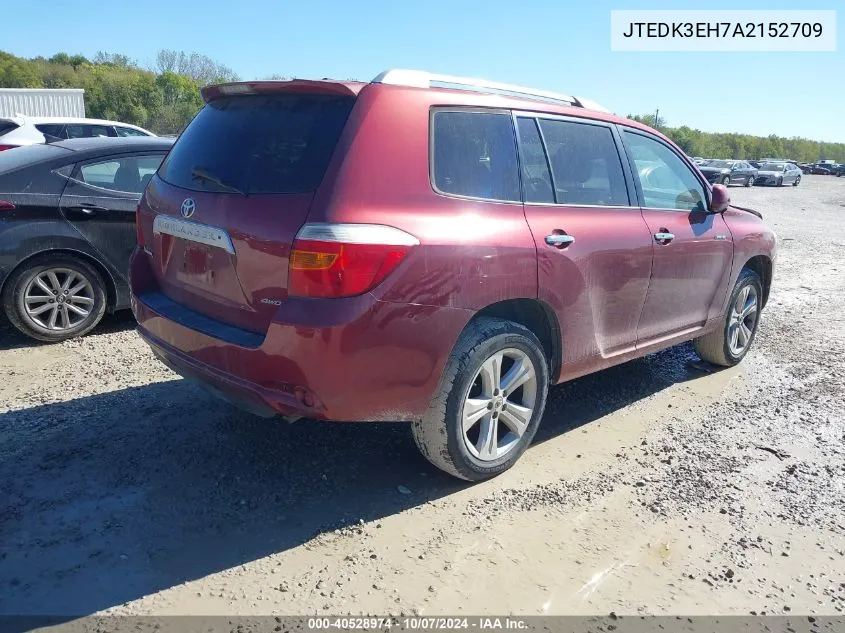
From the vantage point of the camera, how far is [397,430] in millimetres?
3982

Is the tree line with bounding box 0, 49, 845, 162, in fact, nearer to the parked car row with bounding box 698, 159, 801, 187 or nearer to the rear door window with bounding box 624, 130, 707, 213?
the parked car row with bounding box 698, 159, 801, 187

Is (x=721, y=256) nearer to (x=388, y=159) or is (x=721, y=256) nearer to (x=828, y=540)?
(x=828, y=540)

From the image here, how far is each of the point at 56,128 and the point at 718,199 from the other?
1406 cm

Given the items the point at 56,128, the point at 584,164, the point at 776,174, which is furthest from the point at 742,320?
the point at 776,174

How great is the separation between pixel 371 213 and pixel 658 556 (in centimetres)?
189

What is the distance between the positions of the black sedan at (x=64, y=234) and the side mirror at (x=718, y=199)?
4393 millimetres

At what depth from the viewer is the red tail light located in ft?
8.73

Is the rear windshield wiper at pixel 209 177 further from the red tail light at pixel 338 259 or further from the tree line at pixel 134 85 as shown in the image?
the tree line at pixel 134 85

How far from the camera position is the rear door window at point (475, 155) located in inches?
121

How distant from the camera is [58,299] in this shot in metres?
5.24

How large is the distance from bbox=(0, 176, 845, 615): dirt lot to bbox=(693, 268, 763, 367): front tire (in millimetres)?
578

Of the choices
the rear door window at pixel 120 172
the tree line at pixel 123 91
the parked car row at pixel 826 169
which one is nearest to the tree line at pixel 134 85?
the tree line at pixel 123 91

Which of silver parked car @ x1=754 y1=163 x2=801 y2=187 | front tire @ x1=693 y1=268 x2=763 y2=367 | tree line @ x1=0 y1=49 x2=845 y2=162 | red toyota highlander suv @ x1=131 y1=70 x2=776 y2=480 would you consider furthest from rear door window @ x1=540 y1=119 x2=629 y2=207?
silver parked car @ x1=754 y1=163 x2=801 y2=187

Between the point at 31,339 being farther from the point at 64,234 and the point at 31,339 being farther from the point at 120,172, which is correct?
the point at 120,172
